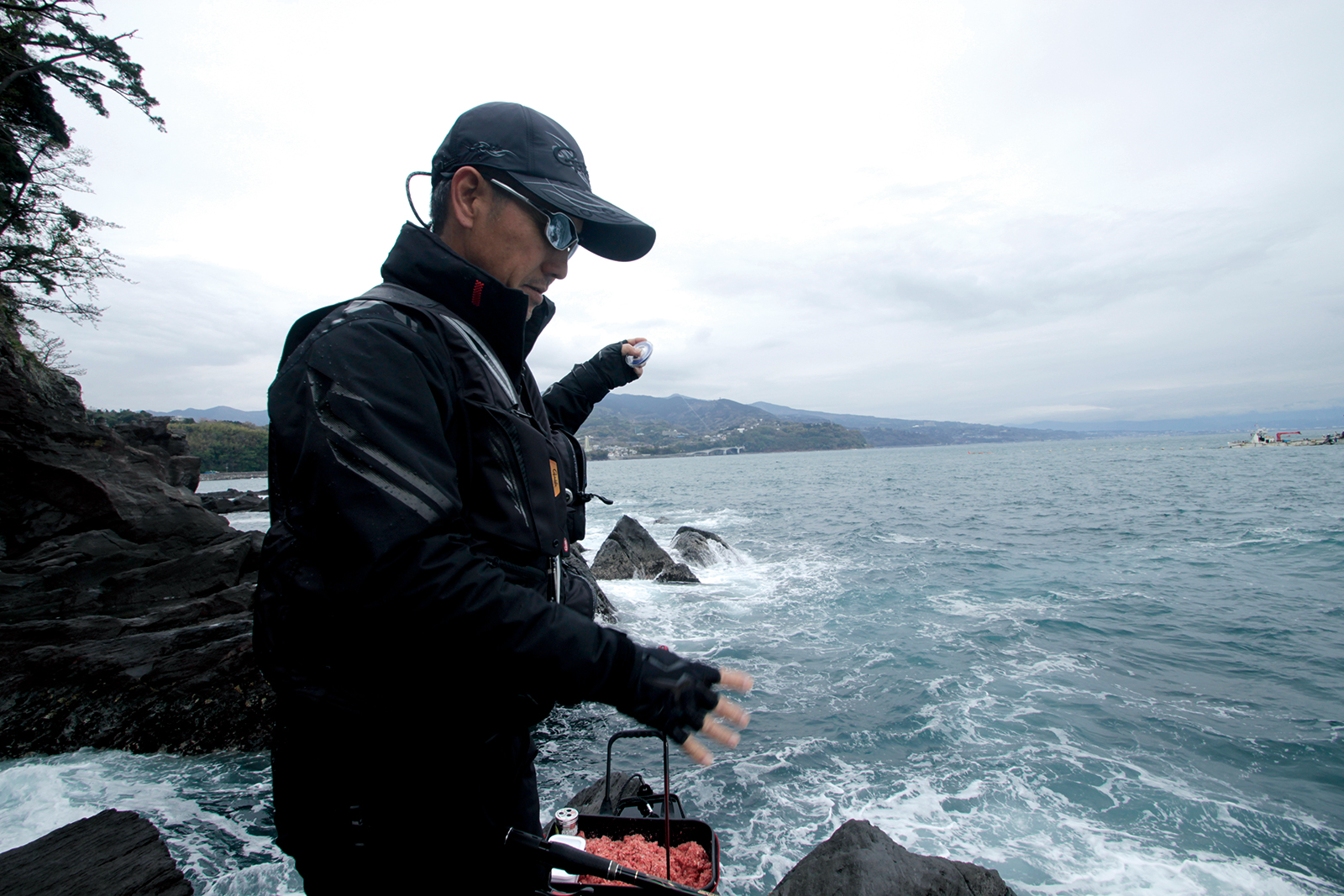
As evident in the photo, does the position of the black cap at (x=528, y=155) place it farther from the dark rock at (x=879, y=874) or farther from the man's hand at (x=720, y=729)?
the dark rock at (x=879, y=874)

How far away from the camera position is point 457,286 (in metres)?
1.95

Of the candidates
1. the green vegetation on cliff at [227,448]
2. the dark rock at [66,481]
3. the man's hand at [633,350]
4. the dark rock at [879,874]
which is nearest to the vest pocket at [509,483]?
the man's hand at [633,350]

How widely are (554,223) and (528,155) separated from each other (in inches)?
9.3

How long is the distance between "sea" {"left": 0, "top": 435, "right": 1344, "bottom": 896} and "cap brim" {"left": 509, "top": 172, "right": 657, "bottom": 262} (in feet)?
5.95

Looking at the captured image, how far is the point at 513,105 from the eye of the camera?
212 centimetres

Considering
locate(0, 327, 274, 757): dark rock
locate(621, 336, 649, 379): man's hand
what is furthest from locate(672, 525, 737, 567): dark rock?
locate(621, 336, 649, 379): man's hand

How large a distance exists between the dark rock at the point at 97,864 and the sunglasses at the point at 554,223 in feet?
17.7

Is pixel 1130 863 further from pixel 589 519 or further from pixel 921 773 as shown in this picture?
pixel 589 519

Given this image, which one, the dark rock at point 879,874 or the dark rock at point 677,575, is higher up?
the dark rock at point 879,874

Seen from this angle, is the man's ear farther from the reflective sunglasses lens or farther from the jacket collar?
the reflective sunglasses lens

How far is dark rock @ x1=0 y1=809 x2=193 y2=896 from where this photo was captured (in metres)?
4.06

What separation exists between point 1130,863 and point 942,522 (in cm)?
3087

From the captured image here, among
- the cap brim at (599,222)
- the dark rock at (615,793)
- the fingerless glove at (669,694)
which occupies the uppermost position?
the cap brim at (599,222)

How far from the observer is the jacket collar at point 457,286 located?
1927 millimetres
